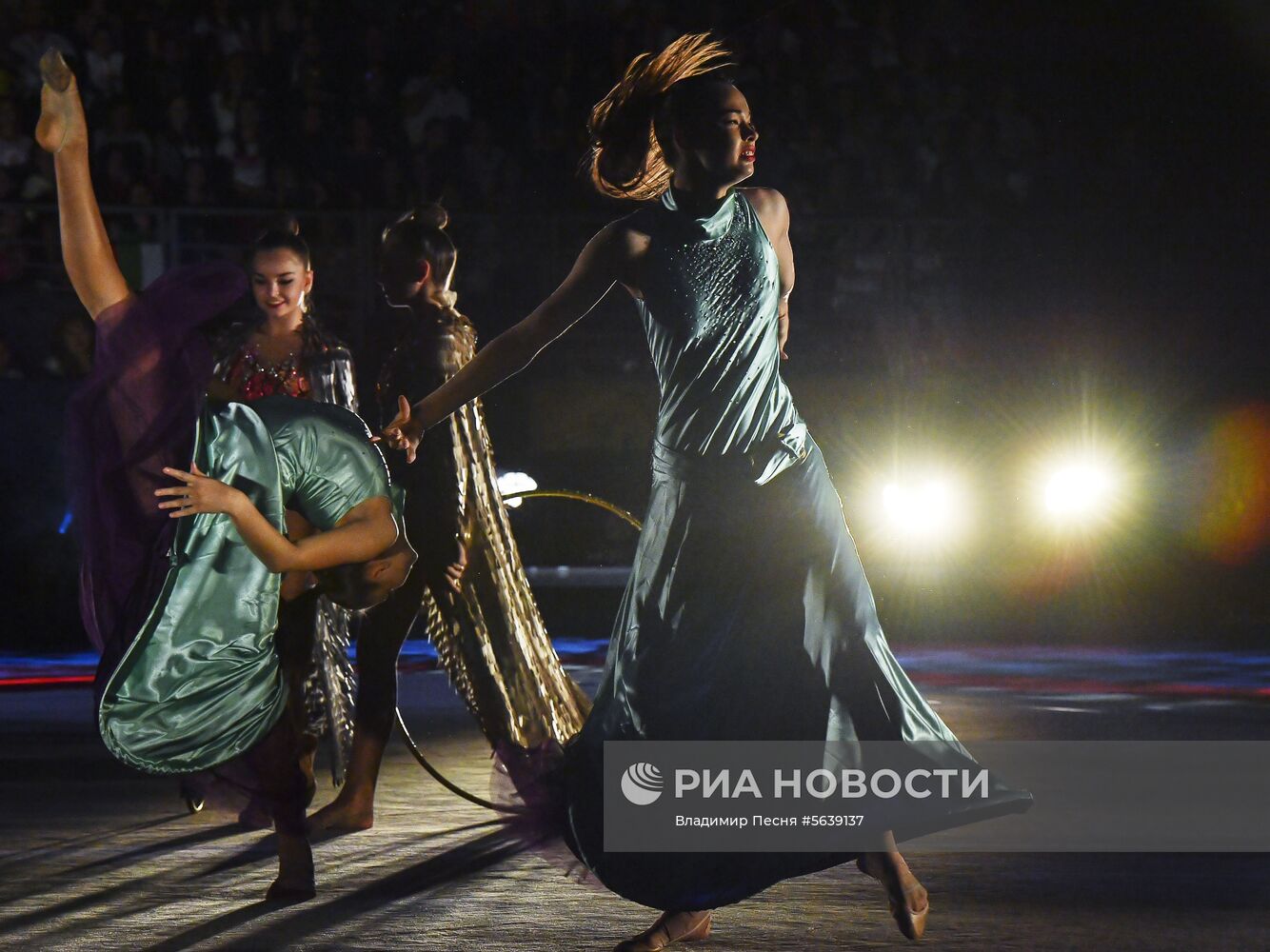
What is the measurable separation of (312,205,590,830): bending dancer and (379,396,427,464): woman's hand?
111cm

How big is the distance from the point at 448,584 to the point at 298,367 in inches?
32.1

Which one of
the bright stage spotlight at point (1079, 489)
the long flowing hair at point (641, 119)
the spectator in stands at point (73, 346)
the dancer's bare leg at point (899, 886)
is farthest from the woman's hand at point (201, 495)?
the bright stage spotlight at point (1079, 489)

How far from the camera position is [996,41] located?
1642cm

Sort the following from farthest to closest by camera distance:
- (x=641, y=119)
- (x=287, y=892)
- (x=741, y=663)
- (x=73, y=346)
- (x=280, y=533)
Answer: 1. (x=73, y=346)
2. (x=287, y=892)
3. (x=641, y=119)
4. (x=280, y=533)
5. (x=741, y=663)

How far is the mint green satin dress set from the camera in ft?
15.9

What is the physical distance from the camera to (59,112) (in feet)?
15.4

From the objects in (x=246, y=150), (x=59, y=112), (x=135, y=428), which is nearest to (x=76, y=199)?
(x=59, y=112)

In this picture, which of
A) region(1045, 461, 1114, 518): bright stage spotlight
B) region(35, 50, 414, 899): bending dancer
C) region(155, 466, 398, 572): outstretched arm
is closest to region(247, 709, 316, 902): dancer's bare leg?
region(35, 50, 414, 899): bending dancer

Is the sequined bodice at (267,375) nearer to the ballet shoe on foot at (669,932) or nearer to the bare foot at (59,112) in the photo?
the bare foot at (59,112)

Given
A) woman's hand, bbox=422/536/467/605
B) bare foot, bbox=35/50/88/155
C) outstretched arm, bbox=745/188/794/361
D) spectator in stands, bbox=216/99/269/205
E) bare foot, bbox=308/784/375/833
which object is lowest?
bare foot, bbox=308/784/375/833

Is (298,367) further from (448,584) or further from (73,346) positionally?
(73,346)

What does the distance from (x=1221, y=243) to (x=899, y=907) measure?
35.8ft

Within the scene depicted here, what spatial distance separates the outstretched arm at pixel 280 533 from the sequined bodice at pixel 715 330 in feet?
2.49

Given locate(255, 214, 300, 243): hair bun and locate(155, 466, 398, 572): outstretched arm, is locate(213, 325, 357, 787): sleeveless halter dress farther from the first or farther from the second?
locate(155, 466, 398, 572): outstretched arm
